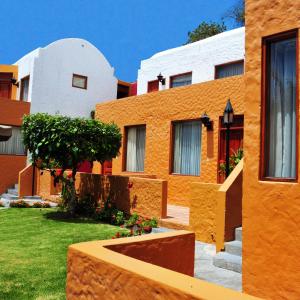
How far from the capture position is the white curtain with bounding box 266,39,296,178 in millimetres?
4727

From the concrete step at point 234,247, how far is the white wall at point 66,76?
15635 mm

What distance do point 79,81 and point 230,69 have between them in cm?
975

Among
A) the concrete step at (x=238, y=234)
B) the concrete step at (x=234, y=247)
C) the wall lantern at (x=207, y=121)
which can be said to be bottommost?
the concrete step at (x=234, y=247)

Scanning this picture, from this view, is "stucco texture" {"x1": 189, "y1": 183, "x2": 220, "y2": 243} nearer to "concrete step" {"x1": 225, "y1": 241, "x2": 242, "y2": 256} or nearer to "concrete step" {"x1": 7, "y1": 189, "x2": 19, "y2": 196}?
"concrete step" {"x1": 225, "y1": 241, "x2": 242, "y2": 256}

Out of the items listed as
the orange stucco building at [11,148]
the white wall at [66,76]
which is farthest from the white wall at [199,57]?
the orange stucco building at [11,148]

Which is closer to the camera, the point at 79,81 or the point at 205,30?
the point at 79,81

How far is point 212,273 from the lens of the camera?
21.0ft

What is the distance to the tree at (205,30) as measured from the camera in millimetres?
31500

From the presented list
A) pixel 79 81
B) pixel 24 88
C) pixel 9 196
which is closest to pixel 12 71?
pixel 24 88

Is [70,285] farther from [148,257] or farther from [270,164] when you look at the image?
[270,164]

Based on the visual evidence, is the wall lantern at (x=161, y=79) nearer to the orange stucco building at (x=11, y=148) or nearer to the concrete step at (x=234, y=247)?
the orange stucco building at (x=11, y=148)

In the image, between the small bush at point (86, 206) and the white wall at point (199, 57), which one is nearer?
the small bush at point (86, 206)

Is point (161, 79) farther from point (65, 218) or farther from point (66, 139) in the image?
point (65, 218)

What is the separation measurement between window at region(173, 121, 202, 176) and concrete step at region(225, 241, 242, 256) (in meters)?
6.39
